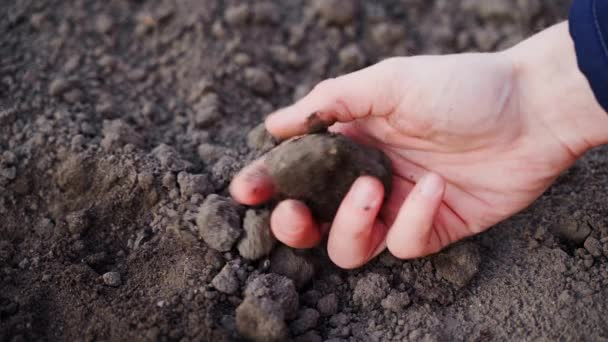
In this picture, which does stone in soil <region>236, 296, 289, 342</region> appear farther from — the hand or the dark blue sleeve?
the dark blue sleeve

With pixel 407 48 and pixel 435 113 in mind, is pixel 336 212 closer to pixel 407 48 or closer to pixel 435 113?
pixel 435 113

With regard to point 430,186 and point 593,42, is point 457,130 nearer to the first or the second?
point 430,186

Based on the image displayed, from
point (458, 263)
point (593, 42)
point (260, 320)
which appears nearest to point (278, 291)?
point (260, 320)

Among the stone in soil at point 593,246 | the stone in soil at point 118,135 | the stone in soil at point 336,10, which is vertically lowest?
the stone in soil at point 593,246

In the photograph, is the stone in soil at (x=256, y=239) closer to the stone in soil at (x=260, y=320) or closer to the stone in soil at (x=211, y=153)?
the stone in soil at (x=260, y=320)

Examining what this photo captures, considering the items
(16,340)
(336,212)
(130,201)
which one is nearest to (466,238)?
(336,212)

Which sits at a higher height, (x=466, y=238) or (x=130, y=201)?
(x=130, y=201)

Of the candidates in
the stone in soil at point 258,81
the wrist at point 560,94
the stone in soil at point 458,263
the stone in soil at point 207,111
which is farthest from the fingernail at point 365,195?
the stone in soil at point 258,81
